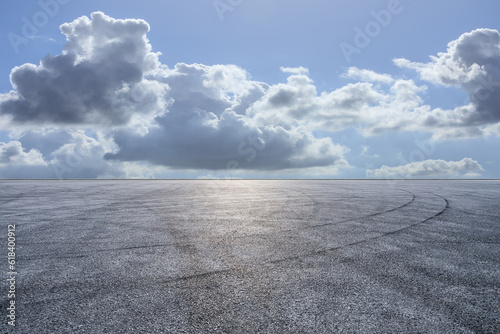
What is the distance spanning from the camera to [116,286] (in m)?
4.55

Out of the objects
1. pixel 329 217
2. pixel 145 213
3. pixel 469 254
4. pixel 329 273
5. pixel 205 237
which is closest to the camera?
pixel 329 273

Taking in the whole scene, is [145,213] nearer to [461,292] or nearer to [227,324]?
[227,324]

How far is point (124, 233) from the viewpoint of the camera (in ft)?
27.2

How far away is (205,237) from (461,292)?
17.1ft

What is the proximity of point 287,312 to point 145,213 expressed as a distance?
30.7ft

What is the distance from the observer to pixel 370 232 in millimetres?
8328

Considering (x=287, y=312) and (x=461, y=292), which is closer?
(x=287, y=312)

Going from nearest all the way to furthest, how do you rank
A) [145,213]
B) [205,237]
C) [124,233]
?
[205,237] → [124,233] → [145,213]

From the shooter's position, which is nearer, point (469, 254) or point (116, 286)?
point (116, 286)

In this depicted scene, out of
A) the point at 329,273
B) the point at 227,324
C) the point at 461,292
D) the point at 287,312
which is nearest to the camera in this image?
the point at 227,324

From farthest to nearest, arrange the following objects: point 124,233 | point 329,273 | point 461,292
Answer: point 124,233, point 329,273, point 461,292

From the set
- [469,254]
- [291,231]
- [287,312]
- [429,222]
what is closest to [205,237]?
[291,231]

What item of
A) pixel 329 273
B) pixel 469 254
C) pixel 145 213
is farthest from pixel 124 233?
pixel 469 254

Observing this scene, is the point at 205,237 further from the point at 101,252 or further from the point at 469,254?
the point at 469,254
